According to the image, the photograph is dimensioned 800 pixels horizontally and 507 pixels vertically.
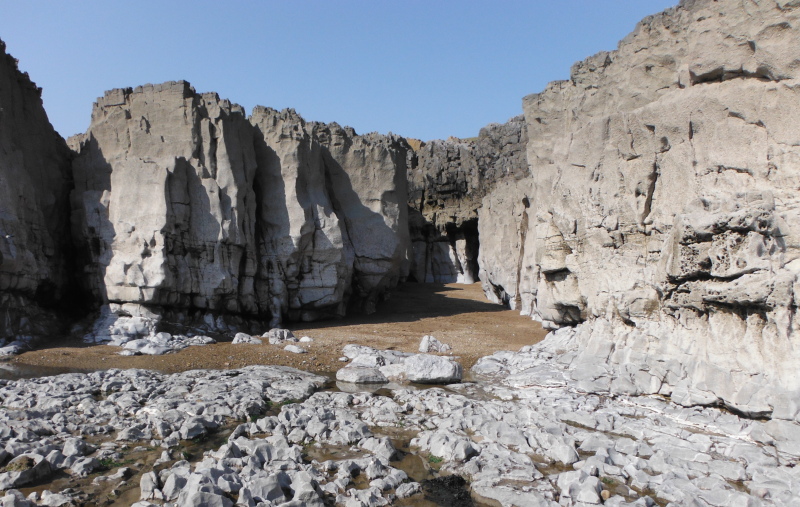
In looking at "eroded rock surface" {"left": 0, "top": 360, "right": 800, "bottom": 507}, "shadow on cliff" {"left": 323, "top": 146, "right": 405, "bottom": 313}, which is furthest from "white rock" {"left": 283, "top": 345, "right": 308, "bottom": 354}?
"shadow on cliff" {"left": 323, "top": 146, "right": 405, "bottom": 313}

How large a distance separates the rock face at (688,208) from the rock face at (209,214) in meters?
13.1

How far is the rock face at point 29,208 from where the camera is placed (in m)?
18.6

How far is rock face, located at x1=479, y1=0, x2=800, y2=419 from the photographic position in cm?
1052

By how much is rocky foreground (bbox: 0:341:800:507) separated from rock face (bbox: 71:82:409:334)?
28.2ft

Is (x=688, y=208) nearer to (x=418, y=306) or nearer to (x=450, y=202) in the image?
(x=418, y=306)

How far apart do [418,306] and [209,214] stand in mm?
15120

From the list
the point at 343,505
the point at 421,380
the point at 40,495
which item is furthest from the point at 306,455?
the point at 421,380

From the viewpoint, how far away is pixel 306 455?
9.62 m

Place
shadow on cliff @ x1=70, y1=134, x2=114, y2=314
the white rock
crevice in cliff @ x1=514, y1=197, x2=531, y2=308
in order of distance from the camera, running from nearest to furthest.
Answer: the white rock, shadow on cliff @ x1=70, y1=134, x2=114, y2=314, crevice in cliff @ x1=514, y1=197, x2=531, y2=308

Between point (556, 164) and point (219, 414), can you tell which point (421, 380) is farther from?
point (556, 164)

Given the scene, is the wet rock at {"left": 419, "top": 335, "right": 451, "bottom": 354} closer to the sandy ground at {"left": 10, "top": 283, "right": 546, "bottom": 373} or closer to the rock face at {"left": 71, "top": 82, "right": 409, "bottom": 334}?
the sandy ground at {"left": 10, "top": 283, "right": 546, "bottom": 373}

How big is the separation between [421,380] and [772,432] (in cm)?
866

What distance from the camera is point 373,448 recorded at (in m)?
9.73

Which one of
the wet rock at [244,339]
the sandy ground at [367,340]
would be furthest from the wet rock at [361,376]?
the wet rock at [244,339]
